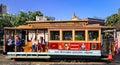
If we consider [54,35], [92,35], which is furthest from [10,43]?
[92,35]

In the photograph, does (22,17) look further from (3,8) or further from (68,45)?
(3,8)

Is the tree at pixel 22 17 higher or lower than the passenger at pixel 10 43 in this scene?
higher

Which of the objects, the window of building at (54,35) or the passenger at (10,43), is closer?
the window of building at (54,35)

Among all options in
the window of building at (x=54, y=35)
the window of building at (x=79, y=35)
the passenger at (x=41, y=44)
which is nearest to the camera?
the window of building at (x=79, y=35)

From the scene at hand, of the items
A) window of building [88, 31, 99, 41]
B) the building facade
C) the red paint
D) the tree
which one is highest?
the building facade

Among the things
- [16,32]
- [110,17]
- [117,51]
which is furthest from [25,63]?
[110,17]

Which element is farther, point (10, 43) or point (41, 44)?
point (10, 43)

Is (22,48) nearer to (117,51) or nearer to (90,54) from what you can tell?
(90,54)

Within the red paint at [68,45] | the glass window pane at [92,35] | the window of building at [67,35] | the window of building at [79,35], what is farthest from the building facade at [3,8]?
the glass window pane at [92,35]

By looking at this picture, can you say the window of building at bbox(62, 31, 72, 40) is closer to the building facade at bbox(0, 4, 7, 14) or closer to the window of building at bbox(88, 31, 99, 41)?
the window of building at bbox(88, 31, 99, 41)

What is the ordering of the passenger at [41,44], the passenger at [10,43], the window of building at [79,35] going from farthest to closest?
the passenger at [10,43], the passenger at [41,44], the window of building at [79,35]

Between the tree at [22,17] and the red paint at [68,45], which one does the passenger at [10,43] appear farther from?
the tree at [22,17]

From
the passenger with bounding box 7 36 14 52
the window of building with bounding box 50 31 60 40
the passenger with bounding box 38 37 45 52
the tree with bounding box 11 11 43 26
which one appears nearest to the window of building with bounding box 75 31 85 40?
the window of building with bounding box 50 31 60 40

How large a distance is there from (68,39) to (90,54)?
187 centimetres
